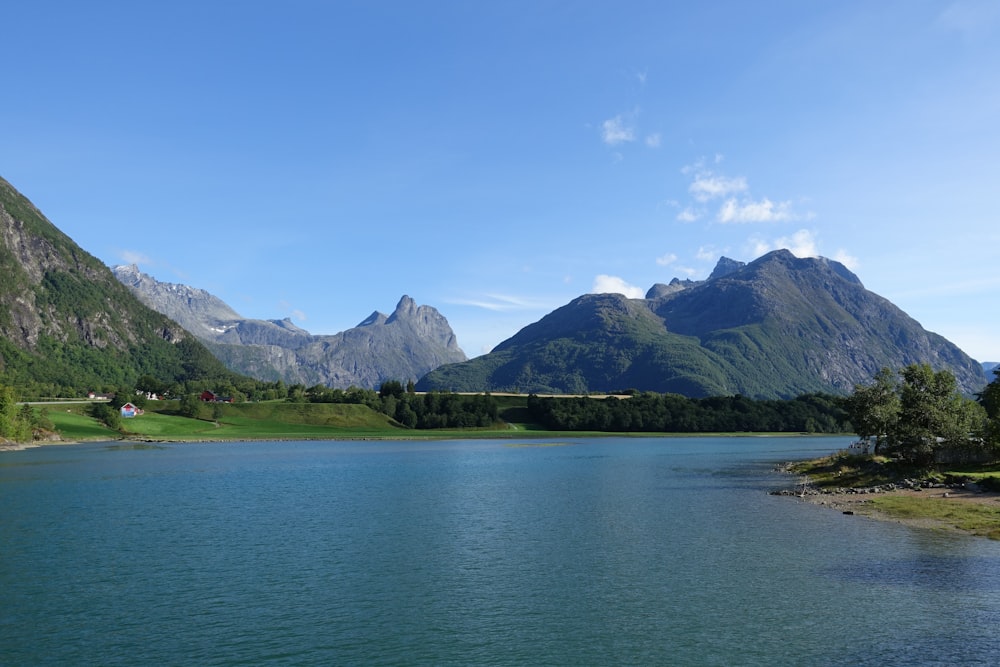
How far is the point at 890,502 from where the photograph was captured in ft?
258

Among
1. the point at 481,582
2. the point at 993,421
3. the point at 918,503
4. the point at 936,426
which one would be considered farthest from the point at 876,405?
the point at 481,582

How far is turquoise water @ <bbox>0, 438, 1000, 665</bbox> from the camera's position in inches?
1335

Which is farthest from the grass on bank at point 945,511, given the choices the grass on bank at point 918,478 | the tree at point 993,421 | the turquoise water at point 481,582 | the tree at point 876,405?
the tree at point 876,405

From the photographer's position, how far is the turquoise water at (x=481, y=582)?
111 ft

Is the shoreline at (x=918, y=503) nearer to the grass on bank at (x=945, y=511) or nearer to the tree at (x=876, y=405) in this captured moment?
the grass on bank at (x=945, y=511)

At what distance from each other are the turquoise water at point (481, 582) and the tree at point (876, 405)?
39.3 metres

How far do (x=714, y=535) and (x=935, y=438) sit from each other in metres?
58.6

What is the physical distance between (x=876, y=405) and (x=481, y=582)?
99.5 m

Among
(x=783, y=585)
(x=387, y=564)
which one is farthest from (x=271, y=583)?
(x=783, y=585)

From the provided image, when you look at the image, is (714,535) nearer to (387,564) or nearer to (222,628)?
(387,564)

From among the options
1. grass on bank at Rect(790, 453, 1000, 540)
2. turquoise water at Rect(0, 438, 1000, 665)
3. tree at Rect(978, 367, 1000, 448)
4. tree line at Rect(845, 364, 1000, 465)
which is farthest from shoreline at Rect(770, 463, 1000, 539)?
tree at Rect(978, 367, 1000, 448)

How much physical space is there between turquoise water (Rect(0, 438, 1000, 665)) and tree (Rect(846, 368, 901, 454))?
129 feet

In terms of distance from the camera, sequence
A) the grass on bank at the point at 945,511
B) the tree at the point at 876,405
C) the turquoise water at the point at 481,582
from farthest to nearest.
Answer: the tree at the point at 876,405 → the grass on bank at the point at 945,511 → the turquoise water at the point at 481,582

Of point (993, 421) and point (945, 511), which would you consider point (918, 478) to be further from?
point (945, 511)
